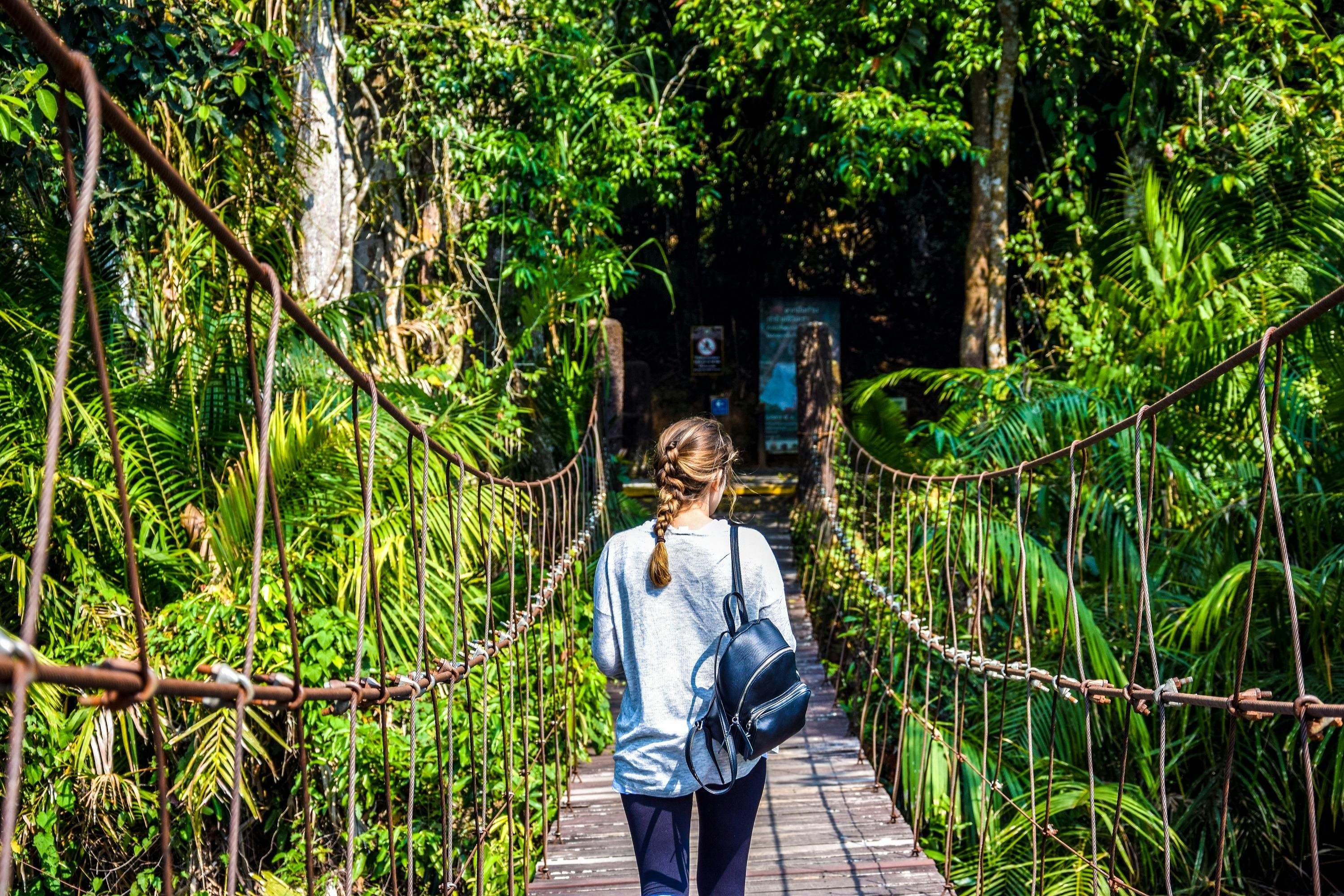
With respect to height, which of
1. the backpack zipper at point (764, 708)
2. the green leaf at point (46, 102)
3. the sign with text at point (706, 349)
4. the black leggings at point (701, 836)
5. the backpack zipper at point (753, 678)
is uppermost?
the sign with text at point (706, 349)

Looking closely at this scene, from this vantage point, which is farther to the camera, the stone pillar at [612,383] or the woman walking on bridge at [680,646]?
the stone pillar at [612,383]

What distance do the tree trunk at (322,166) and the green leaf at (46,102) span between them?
2632 millimetres

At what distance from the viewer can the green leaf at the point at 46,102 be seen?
1979mm

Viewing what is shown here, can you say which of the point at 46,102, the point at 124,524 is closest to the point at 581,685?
the point at 46,102

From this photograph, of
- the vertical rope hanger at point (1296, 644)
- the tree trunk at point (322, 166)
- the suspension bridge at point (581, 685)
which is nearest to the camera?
the suspension bridge at point (581, 685)

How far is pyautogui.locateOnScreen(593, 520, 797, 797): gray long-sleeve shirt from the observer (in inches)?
58.2

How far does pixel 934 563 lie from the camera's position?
4.34m

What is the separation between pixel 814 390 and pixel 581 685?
247cm

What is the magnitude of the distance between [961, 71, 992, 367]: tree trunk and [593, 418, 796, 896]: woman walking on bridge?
439cm

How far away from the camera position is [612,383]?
544 cm

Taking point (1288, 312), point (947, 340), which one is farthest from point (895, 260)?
point (1288, 312)

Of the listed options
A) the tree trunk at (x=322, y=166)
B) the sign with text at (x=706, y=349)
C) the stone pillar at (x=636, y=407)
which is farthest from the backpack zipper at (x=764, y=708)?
the sign with text at (x=706, y=349)

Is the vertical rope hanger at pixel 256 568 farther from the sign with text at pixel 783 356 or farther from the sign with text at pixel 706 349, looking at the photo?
the sign with text at pixel 706 349

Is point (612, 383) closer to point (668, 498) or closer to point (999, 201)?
point (999, 201)
